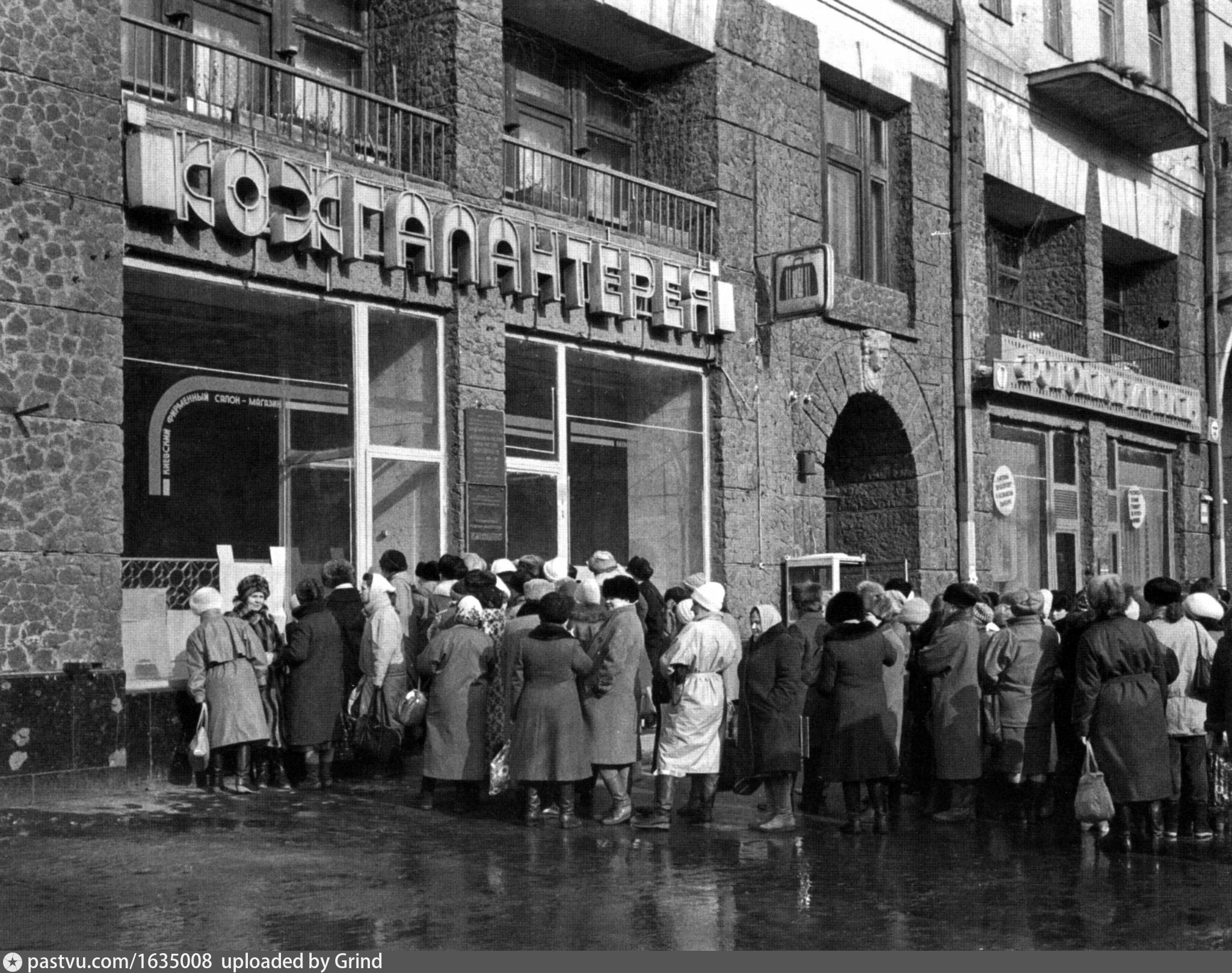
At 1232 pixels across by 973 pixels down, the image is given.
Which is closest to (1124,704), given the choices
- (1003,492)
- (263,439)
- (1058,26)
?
(263,439)

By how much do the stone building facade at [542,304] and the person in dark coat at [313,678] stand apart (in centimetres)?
88

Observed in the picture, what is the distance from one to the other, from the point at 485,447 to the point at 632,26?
16.1ft

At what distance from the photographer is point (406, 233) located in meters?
14.4

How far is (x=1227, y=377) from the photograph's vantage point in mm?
33062

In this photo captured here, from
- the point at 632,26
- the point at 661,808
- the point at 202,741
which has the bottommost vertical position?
the point at 661,808

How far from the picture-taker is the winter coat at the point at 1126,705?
10320 mm

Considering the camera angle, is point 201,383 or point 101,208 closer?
point 101,208

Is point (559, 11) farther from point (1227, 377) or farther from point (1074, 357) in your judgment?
point (1227, 377)

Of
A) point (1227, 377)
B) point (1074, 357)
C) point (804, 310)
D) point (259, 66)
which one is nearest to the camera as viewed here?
point (259, 66)

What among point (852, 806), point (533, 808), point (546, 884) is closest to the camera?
point (546, 884)

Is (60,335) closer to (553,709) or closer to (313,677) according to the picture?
(313,677)

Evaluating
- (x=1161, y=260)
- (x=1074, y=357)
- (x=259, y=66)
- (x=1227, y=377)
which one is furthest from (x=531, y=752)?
(x=1227, y=377)

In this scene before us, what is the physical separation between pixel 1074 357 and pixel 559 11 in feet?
34.4

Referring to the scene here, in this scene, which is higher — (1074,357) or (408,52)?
(408,52)
